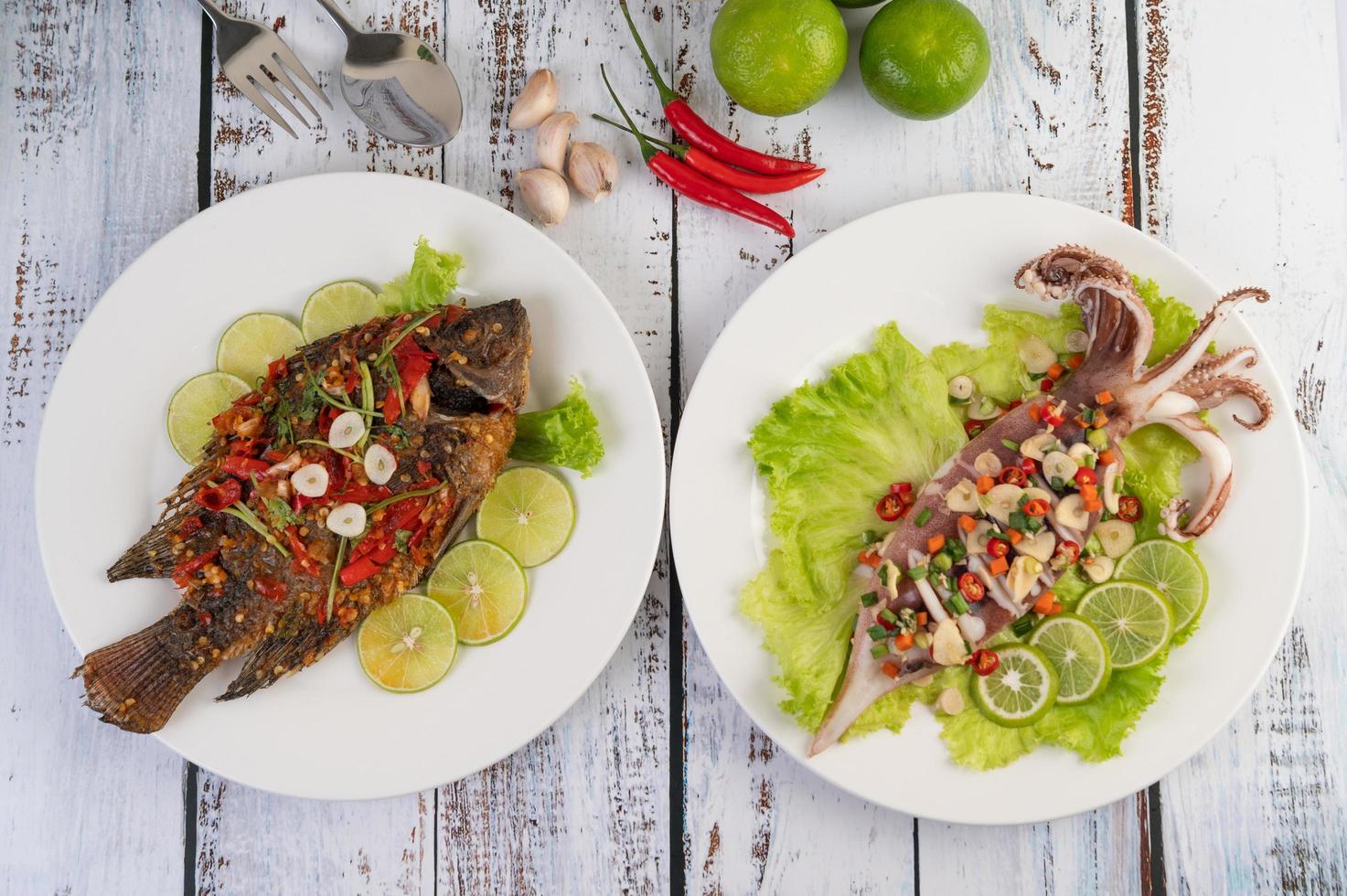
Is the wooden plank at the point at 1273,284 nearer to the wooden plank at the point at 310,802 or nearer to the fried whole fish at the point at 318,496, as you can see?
the fried whole fish at the point at 318,496

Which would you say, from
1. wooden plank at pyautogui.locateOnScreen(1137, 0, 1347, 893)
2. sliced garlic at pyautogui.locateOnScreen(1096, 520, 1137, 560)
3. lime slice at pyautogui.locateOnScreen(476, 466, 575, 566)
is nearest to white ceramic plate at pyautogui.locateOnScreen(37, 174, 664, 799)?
lime slice at pyautogui.locateOnScreen(476, 466, 575, 566)

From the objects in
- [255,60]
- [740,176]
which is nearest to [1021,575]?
[740,176]

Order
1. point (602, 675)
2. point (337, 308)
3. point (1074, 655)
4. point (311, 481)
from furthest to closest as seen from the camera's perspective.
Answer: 1. point (602, 675)
2. point (337, 308)
3. point (1074, 655)
4. point (311, 481)

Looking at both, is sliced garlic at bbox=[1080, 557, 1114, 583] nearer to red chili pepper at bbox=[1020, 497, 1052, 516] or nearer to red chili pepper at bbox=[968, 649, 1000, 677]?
red chili pepper at bbox=[1020, 497, 1052, 516]

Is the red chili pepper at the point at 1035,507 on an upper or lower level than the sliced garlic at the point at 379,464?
lower

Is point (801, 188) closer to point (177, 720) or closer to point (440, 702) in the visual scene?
point (440, 702)

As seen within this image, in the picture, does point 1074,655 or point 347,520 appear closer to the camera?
point 347,520

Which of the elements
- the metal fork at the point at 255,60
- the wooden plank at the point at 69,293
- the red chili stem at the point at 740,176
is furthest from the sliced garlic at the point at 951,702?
the metal fork at the point at 255,60

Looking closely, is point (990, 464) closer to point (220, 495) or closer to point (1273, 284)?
point (1273, 284)
